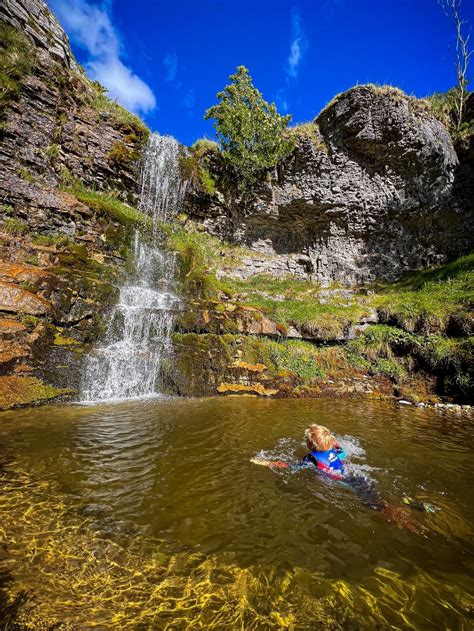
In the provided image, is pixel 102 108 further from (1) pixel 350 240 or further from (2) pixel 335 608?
(2) pixel 335 608

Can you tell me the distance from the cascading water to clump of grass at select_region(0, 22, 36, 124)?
26.7ft

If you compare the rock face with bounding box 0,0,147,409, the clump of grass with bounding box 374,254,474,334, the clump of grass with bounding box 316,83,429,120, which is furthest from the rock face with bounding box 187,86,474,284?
the rock face with bounding box 0,0,147,409

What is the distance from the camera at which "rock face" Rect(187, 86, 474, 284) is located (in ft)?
60.9

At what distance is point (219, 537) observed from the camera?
9.36ft

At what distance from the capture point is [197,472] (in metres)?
4.15

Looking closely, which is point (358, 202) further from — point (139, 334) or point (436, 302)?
point (139, 334)

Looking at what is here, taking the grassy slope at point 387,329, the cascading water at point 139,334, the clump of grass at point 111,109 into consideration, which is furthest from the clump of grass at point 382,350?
the clump of grass at point 111,109

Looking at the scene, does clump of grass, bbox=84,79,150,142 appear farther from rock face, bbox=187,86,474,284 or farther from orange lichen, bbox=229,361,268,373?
orange lichen, bbox=229,361,268,373

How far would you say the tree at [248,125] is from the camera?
19766 mm

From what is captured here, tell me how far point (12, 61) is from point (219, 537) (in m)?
21.2

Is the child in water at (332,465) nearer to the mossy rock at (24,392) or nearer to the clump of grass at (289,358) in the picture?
the mossy rock at (24,392)

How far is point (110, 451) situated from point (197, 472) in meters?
1.53

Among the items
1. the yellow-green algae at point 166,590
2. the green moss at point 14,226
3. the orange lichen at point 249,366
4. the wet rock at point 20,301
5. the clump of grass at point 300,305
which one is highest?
the green moss at point 14,226

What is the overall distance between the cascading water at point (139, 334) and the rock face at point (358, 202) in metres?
7.10
